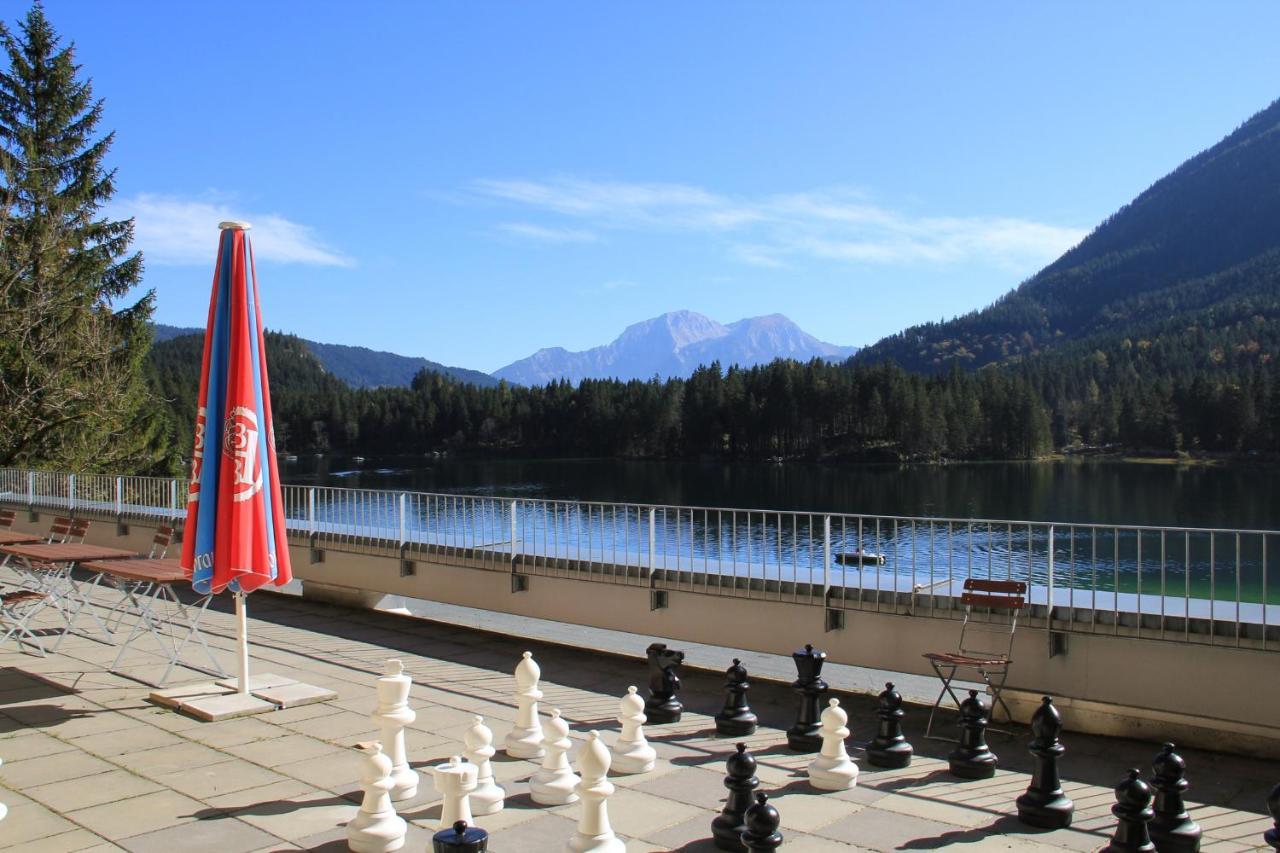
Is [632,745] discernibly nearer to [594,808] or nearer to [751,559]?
[594,808]

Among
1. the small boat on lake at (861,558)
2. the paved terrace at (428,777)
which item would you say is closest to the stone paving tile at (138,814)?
the paved terrace at (428,777)

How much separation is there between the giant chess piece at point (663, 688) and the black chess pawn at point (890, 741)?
1.61 meters

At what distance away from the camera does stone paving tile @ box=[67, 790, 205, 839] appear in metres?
5.02

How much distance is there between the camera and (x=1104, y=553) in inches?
1412

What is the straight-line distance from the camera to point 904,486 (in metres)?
74.5

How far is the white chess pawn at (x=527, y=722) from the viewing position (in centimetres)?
633

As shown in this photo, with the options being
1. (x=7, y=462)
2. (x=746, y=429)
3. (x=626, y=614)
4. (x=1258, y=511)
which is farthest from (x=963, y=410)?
(x=626, y=614)

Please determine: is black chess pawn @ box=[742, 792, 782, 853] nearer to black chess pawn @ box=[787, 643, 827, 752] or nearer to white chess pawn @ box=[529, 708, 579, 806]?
white chess pawn @ box=[529, 708, 579, 806]

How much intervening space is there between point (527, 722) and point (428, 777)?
0.77 metres

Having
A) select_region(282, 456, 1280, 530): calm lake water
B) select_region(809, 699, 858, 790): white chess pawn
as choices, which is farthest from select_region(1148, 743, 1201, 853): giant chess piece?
select_region(282, 456, 1280, 530): calm lake water

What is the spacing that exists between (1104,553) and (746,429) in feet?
241

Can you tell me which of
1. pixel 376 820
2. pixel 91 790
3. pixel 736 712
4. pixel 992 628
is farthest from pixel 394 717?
pixel 992 628

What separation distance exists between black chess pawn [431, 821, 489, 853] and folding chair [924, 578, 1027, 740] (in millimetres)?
4249

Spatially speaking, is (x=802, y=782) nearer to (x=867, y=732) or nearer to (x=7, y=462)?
(x=867, y=732)
